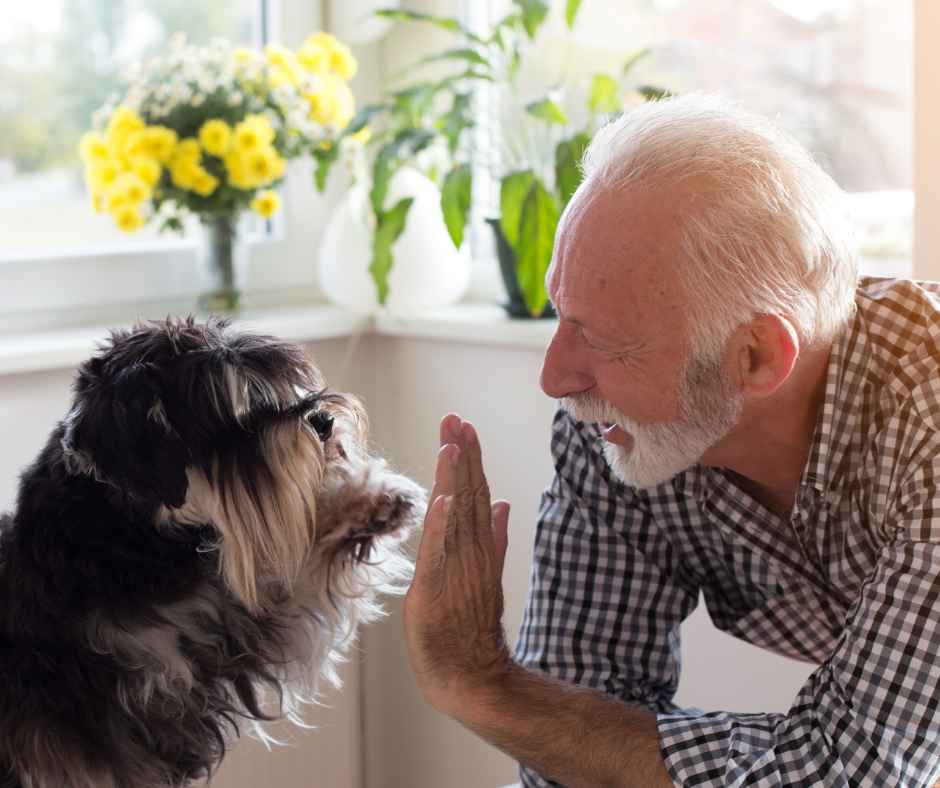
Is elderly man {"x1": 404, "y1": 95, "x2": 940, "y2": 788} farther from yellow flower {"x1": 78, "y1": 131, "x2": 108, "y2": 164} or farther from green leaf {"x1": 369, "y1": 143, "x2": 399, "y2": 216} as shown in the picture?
yellow flower {"x1": 78, "y1": 131, "x2": 108, "y2": 164}

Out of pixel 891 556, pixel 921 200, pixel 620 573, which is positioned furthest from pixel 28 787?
pixel 921 200

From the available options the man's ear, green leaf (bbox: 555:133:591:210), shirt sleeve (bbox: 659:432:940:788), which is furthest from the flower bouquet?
shirt sleeve (bbox: 659:432:940:788)

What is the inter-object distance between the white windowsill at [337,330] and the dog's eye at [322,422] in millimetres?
672

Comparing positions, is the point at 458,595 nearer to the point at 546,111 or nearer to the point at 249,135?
the point at 546,111

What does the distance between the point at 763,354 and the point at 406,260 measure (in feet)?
3.95

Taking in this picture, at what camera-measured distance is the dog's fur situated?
1.01m

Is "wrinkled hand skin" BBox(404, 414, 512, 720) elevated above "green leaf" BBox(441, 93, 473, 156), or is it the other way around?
"green leaf" BBox(441, 93, 473, 156)

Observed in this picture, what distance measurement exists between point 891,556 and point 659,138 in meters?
0.56

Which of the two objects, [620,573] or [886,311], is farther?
[620,573]

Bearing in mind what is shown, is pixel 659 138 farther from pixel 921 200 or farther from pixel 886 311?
pixel 921 200

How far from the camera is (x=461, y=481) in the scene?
1.21 meters

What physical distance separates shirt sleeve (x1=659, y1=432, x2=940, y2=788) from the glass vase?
1414 millimetres

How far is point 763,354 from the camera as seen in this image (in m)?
1.19

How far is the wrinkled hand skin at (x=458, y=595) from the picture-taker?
1166 millimetres
